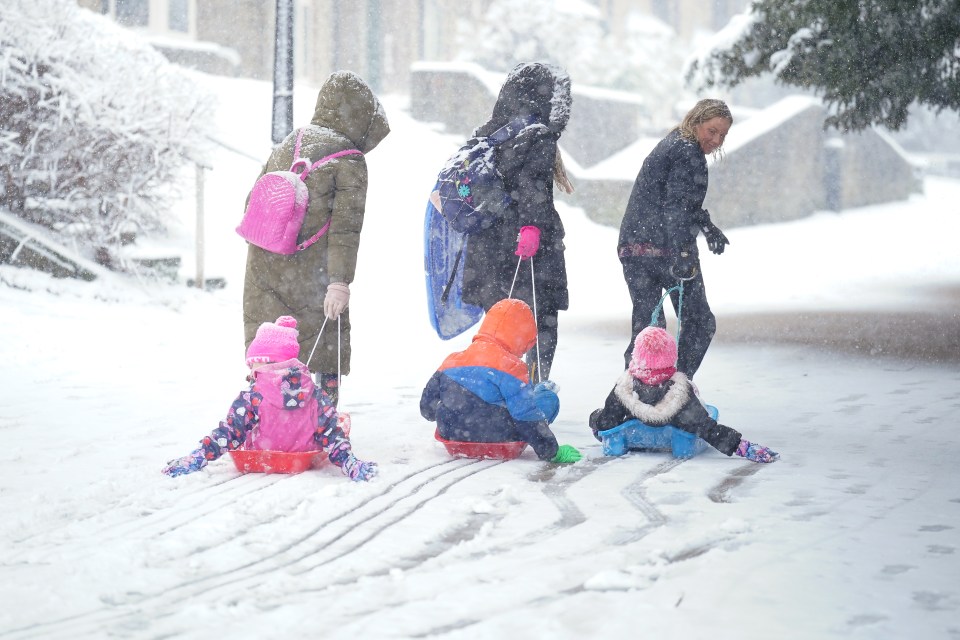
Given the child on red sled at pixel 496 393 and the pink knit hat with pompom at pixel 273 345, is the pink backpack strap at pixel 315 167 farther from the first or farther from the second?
the child on red sled at pixel 496 393

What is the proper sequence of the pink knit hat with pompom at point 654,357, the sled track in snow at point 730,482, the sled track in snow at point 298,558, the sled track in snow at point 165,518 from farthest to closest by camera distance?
the pink knit hat with pompom at point 654,357 → the sled track in snow at point 730,482 → the sled track in snow at point 165,518 → the sled track in snow at point 298,558

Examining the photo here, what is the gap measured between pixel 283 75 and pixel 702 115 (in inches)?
153

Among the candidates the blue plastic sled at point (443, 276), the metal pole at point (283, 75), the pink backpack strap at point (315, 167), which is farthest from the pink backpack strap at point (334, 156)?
the metal pole at point (283, 75)

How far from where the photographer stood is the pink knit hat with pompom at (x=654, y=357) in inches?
217

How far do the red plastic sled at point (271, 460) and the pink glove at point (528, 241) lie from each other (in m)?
1.56

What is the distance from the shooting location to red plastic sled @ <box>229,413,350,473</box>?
5047 millimetres

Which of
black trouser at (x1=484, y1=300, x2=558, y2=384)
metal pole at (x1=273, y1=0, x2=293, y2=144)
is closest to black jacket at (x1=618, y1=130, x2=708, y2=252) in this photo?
black trouser at (x1=484, y1=300, x2=558, y2=384)

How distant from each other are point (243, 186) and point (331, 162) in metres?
11.6

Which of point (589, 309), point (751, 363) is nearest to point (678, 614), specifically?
point (751, 363)

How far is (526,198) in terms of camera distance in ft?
19.5

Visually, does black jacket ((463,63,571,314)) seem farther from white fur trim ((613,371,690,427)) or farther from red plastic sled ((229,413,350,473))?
red plastic sled ((229,413,350,473))

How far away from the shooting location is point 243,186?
1695cm

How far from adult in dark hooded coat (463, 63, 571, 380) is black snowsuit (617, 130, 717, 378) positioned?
0.47 m

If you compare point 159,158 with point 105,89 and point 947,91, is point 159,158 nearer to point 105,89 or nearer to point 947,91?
point 105,89
